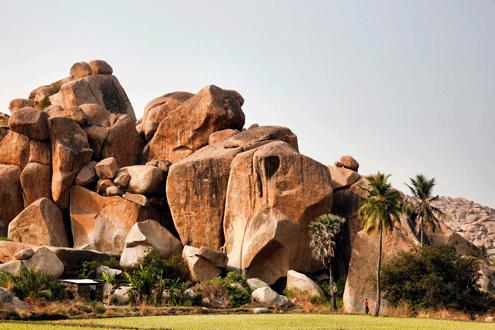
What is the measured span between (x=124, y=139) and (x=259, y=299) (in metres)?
28.6

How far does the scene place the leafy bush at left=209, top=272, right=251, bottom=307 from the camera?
5169 cm

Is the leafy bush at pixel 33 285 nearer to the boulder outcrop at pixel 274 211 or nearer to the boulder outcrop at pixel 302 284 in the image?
the boulder outcrop at pixel 274 211

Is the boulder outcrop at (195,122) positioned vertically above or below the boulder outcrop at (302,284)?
above

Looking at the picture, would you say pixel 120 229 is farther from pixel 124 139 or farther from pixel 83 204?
pixel 124 139

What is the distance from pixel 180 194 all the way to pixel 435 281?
2426cm

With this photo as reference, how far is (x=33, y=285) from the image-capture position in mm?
46875

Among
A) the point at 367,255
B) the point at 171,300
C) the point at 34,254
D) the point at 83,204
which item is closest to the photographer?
the point at 171,300

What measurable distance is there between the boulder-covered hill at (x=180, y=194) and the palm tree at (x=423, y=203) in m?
1.04

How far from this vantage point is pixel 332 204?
62.3 metres

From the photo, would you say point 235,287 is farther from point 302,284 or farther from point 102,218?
point 102,218

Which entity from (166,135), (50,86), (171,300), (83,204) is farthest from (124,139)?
(171,300)

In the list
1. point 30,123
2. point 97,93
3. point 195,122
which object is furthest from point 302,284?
point 97,93

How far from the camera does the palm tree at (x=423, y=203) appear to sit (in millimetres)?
59978

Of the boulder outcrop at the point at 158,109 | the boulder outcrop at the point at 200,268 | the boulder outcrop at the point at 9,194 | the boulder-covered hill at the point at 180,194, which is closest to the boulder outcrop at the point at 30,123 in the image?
the boulder-covered hill at the point at 180,194
